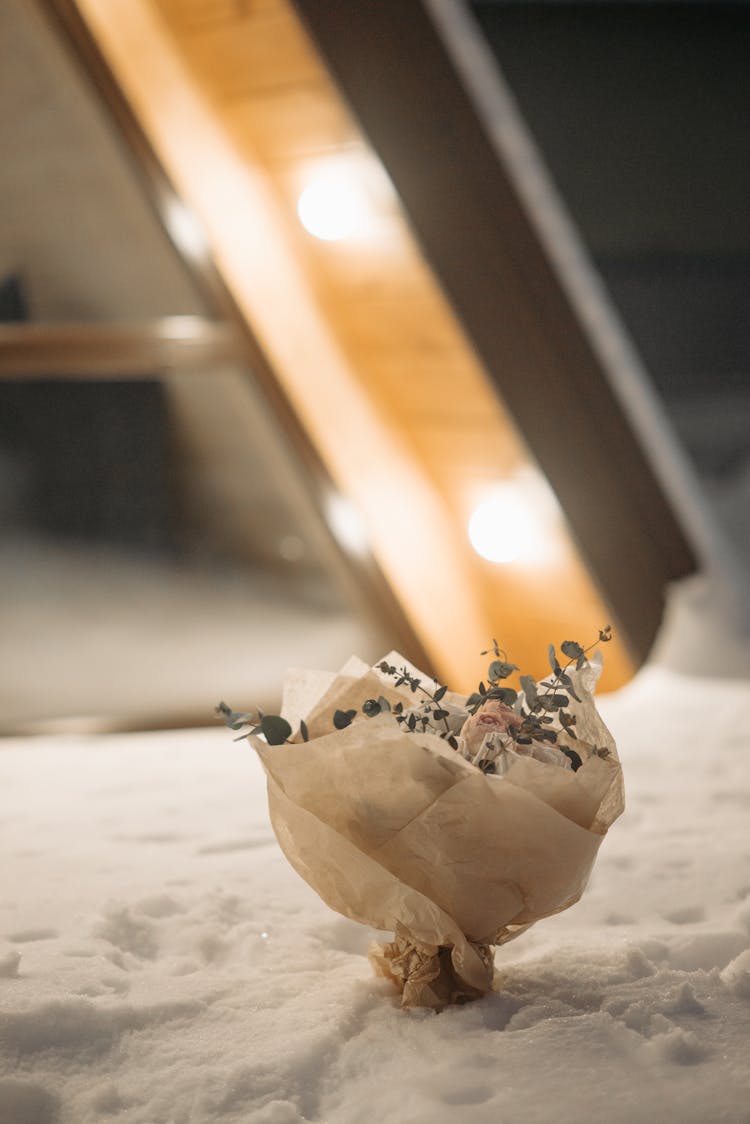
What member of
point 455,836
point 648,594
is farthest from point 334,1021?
point 648,594

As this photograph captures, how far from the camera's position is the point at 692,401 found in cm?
659

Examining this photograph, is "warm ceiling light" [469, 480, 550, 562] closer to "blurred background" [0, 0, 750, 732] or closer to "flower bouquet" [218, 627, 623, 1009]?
"blurred background" [0, 0, 750, 732]

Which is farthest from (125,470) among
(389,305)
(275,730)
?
(275,730)

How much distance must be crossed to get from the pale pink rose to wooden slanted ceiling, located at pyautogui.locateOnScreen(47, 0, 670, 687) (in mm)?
1384

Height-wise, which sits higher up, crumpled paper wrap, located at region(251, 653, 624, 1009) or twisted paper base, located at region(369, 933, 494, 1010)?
crumpled paper wrap, located at region(251, 653, 624, 1009)

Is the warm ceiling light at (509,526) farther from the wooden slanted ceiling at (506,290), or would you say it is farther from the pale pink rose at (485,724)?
the pale pink rose at (485,724)

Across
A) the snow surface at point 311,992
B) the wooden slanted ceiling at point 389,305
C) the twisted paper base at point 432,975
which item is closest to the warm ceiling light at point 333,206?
the wooden slanted ceiling at point 389,305

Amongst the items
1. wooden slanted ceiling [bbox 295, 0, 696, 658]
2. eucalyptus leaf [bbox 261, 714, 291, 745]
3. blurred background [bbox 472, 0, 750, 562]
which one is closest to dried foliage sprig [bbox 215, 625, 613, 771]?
eucalyptus leaf [bbox 261, 714, 291, 745]

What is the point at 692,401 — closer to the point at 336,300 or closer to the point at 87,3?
the point at 336,300

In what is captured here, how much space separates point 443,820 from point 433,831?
2 cm

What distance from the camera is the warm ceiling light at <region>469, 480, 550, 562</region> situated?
2.71 m

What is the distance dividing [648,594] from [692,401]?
4.16 metres

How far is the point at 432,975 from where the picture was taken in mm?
1190

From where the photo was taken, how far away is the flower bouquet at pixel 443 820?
3.67ft
